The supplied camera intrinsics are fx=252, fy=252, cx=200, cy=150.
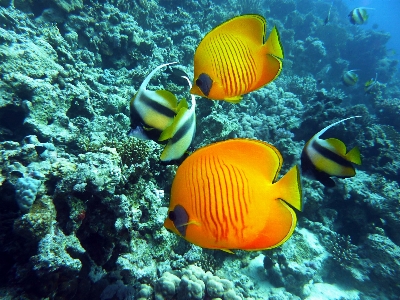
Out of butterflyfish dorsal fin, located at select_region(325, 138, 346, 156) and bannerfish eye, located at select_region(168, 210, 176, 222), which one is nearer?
bannerfish eye, located at select_region(168, 210, 176, 222)

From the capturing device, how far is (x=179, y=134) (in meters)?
1.75

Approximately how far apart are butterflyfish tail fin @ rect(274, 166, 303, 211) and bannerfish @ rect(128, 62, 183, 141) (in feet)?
3.76

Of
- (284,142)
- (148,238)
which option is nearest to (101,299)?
(148,238)

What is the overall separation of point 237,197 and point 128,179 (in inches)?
97.3

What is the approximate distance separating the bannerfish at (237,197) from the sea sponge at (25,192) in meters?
1.99

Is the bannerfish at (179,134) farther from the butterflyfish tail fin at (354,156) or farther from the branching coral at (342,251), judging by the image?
the branching coral at (342,251)

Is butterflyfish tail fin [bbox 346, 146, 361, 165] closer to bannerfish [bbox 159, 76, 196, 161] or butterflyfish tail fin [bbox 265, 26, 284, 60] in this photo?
butterflyfish tail fin [bbox 265, 26, 284, 60]

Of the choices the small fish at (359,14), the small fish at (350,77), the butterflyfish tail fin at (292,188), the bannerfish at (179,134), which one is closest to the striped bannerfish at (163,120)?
the bannerfish at (179,134)

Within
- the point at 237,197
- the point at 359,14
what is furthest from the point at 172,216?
the point at 359,14

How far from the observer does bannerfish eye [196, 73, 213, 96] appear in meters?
1.45

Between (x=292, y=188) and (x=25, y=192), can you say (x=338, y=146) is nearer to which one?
(x=292, y=188)

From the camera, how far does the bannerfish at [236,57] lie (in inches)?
56.7

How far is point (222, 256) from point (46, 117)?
3.83m

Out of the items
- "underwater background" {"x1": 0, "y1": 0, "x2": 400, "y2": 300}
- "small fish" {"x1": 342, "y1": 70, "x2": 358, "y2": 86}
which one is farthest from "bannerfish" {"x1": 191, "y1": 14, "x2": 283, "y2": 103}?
"small fish" {"x1": 342, "y1": 70, "x2": 358, "y2": 86}
